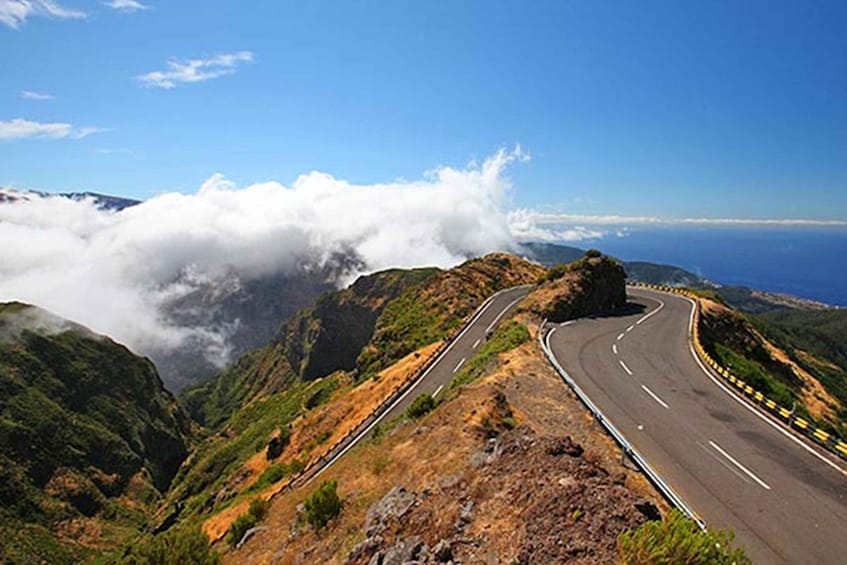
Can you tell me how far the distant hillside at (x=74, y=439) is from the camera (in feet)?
284

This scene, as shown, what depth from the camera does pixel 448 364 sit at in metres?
40.8

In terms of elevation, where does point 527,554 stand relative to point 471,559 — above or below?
above

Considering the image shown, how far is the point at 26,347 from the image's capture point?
138 m

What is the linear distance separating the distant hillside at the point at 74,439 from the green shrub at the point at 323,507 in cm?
8677

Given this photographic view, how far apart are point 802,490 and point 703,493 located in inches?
138

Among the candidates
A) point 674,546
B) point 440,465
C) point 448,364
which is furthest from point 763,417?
point 448,364

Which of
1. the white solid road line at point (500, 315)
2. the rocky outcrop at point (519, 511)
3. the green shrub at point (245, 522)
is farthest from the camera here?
the white solid road line at point (500, 315)

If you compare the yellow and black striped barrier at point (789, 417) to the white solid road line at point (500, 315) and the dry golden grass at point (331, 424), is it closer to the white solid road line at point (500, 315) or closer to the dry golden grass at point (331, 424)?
the white solid road line at point (500, 315)

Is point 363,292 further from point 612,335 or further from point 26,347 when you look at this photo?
point 612,335

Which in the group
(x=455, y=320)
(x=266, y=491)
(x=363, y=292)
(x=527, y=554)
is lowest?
(x=363, y=292)

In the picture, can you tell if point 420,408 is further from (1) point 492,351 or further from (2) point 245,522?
(1) point 492,351

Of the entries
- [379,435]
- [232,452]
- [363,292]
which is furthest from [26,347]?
[379,435]

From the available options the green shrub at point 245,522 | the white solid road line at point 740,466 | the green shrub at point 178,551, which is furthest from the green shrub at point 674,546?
the green shrub at point 245,522

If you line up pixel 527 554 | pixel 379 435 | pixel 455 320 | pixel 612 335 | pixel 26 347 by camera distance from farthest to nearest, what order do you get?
pixel 26 347 → pixel 455 320 → pixel 612 335 → pixel 379 435 → pixel 527 554
